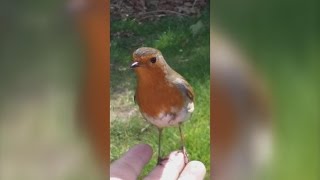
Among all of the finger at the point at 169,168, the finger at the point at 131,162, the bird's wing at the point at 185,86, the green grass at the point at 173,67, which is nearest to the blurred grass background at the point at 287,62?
the green grass at the point at 173,67

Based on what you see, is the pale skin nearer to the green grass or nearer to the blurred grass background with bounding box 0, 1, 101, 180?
the green grass

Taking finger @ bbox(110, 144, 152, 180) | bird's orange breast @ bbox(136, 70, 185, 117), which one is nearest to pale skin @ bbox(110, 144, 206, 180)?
finger @ bbox(110, 144, 152, 180)

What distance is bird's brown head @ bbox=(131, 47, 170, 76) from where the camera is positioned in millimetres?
2879

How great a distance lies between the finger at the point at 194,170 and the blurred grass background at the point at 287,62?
0.32 metres

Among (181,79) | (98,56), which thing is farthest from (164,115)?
(98,56)

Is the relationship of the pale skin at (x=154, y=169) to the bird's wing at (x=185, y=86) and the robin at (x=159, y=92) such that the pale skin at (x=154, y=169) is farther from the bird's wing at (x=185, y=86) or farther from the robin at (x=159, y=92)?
the bird's wing at (x=185, y=86)

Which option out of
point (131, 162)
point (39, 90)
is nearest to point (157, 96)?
point (131, 162)

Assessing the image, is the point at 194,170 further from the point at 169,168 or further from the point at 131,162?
the point at 131,162

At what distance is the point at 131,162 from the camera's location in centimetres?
295

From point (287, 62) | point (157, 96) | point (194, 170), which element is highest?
point (287, 62)

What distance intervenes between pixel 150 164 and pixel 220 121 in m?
0.36

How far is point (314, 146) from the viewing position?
3.10 m

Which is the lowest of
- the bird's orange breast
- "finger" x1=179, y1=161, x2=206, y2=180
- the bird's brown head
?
"finger" x1=179, y1=161, x2=206, y2=180

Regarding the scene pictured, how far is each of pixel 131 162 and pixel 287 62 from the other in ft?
2.74
